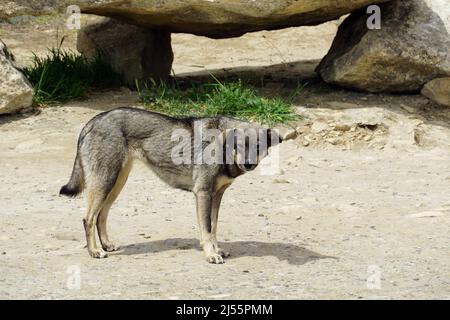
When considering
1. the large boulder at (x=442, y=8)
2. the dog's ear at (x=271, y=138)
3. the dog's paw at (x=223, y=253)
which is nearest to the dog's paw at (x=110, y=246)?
the dog's paw at (x=223, y=253)

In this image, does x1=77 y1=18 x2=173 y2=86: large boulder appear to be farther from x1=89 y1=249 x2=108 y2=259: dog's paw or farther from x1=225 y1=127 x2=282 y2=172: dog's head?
x1=225 y1=127 x2=282 y2=172: dog's head

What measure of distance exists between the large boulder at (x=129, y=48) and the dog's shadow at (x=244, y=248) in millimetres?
5115

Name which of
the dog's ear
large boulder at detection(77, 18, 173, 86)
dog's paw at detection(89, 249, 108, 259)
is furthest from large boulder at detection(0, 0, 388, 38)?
dog's paw at detection(89, 249, 108, 259)

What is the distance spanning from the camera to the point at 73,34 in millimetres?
16547

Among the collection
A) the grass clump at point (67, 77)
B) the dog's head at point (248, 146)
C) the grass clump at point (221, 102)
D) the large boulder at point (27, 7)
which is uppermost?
the large boulder at point (27, 7)

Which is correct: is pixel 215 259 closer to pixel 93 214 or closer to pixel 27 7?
pixel 93 214

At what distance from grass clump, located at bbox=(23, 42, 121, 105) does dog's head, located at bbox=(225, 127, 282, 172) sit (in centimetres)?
510

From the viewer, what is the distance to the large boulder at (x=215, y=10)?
34.8 ft

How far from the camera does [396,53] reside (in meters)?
11.0

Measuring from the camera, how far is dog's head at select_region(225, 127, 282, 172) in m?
6.52

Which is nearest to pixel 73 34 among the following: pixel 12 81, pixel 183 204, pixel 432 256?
pixel 12 81

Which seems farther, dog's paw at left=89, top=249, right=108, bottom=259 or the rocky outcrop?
the rocky outcrop

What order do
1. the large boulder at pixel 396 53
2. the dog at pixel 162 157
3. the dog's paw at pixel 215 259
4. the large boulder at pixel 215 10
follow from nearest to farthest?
the dog's paw at pixel 215 259 → the dog at pixel 162 157 → the large boulder at pixel 215 10 → the large boulder at pixel 396 53

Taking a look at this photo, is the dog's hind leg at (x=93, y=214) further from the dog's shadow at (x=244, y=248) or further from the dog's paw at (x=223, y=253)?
the dog's paw at (x=223, y=253)
